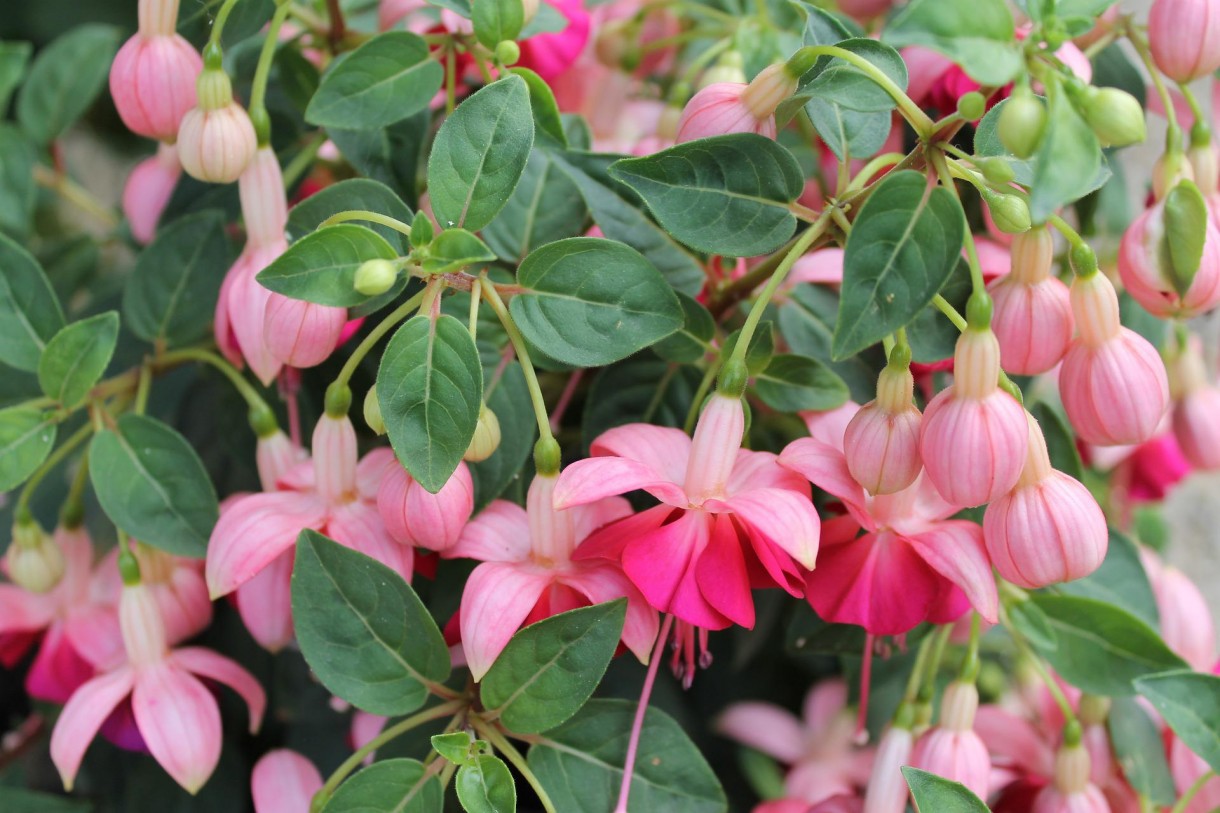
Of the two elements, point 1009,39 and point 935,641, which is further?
point 935,641

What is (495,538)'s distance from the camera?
0.55 meters

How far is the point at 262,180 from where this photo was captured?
Result: 60 cm

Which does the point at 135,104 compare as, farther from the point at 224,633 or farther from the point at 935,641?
the point at 935,641

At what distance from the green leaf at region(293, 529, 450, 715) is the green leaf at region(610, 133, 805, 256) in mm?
221

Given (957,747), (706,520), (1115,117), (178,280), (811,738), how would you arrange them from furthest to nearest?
(811,738) → (178,280) → (957,747) → (706,520) → (1115,117)

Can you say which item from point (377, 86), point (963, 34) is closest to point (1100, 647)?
point (963, 34)

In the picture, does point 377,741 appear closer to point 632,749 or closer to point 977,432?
point 632,749

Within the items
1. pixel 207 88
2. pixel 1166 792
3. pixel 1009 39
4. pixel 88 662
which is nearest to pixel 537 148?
pixel 207 88

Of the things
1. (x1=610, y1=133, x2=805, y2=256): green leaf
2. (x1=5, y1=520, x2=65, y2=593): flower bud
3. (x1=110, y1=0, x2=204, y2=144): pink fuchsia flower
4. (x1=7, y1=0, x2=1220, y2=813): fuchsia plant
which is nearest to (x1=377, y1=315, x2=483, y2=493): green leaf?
(x1=7, y1=0, x2=1220, y2=813): fuchsia plant

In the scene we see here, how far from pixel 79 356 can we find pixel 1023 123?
512 millimetres

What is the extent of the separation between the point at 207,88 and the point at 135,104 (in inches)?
2.7

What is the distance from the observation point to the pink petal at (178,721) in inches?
23.5

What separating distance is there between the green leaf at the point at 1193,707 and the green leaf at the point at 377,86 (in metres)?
0.50

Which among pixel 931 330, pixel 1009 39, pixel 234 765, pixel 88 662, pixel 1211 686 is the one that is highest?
pixel 1009 39
